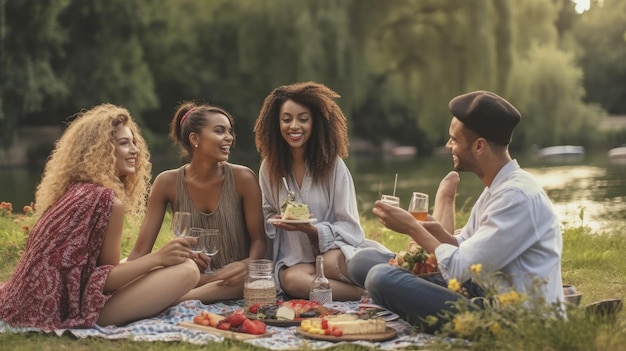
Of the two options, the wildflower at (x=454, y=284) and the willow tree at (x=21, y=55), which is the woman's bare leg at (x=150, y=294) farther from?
the willow tree at (x=21, y=55)

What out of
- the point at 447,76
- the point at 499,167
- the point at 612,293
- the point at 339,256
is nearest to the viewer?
the point at 499,167

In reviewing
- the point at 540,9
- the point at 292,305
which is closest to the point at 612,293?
the point at 292,305

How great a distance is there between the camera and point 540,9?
2273cm

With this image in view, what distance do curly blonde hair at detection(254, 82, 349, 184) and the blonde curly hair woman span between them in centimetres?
104

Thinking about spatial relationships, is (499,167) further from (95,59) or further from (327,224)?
(95,59)

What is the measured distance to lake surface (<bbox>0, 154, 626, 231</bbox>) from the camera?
12663 millimetres

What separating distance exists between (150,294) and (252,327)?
2.17ft

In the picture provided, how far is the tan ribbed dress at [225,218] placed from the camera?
5652 mm

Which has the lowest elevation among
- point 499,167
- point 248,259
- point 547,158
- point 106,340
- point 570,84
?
point 106,340

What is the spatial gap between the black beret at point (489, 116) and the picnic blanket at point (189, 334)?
946 mm

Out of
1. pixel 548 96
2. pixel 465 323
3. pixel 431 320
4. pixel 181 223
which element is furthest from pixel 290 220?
pixel 548 96

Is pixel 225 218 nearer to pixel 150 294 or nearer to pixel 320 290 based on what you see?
pixel 320 290

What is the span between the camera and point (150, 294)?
4934 millimetres

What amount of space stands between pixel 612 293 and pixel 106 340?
3.20m
